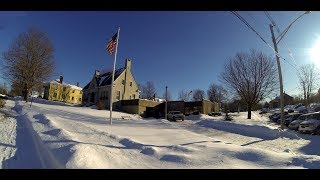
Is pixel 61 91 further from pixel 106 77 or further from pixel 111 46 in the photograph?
pixel 111 46

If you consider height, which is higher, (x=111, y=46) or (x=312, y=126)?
(x=111, y=46)

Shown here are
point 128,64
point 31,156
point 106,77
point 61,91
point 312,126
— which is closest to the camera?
point 31,156

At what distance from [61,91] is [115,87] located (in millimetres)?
18228

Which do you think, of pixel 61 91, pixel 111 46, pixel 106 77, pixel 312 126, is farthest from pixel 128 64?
pixel 312 126

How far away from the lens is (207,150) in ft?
22.0

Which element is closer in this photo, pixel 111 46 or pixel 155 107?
pixel 111 46

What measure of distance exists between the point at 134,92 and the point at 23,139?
35.1m

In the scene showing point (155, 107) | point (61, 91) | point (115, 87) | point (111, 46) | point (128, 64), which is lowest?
point (155, 107)

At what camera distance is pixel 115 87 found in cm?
3981

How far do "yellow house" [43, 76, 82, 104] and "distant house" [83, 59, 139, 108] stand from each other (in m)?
7.83

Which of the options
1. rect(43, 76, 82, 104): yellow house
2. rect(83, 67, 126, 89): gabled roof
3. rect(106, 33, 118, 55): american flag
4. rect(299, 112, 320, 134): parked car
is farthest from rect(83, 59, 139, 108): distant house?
rect(299, 112, 320, 134): parked car

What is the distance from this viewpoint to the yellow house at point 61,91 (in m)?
49.4
